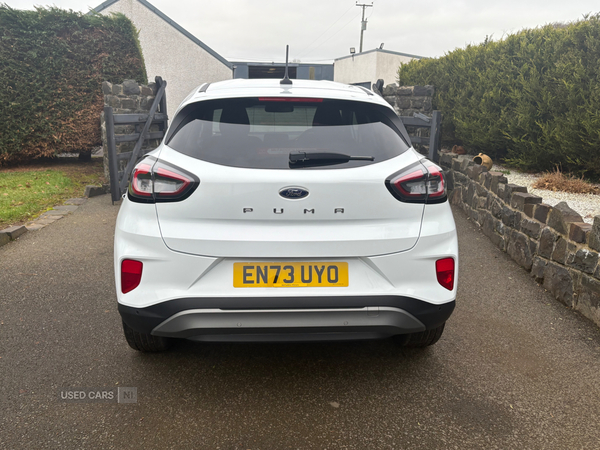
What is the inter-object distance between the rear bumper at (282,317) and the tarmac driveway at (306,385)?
0.44 metres

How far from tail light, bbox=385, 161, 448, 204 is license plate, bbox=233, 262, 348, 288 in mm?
485

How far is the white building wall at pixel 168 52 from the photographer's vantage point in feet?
62.1

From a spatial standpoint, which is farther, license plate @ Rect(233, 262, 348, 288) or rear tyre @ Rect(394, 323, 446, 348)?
rear tyre @ Rect(394, 323, 446, 348)

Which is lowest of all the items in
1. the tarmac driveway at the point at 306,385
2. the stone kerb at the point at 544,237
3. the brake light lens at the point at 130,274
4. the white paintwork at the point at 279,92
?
the tarmac driveway at the point at 306,385

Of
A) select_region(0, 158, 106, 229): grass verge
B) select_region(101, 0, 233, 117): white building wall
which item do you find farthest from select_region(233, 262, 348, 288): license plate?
select_region(101, 0, 233, 117): white building wall

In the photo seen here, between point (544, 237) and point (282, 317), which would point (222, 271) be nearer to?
point (282, 317)

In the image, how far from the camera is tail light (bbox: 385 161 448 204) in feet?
8.45

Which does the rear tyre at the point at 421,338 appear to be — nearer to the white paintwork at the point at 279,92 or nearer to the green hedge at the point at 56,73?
the white paintwork at the point at 279,92

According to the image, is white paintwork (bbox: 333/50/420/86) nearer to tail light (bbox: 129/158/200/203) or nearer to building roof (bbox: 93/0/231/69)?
building roof (bbox: 93/0/231/69)

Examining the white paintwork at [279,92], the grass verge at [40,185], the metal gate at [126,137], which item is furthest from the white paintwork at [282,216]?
the metal gate at [126,137]

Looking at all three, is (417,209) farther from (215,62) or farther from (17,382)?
(215,62)

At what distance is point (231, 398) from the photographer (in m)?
2.76

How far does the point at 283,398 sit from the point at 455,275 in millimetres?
1203

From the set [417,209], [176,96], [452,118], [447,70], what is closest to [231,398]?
[417,209]
